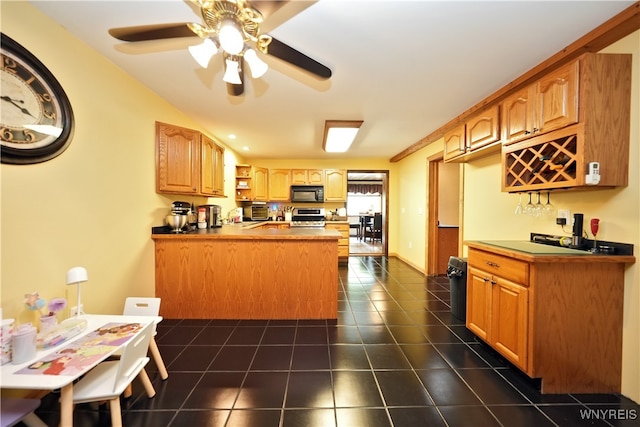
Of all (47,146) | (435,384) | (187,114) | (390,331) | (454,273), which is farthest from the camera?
(187,114)

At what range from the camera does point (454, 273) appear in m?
2.72

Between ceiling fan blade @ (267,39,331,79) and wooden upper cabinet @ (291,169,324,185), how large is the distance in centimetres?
396

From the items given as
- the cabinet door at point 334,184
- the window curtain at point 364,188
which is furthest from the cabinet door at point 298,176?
the window curtain at point 364,188

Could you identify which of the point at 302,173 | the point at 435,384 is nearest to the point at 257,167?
the point at 302,173

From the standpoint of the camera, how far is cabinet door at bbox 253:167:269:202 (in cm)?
539

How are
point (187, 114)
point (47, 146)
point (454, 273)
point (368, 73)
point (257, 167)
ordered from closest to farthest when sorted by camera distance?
1. point (47, 146)
2. point (368, 73)
3. point (454, 273)
4. point (187, 114)
5. point (257, 167)

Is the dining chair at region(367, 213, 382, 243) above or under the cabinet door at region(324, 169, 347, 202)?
under

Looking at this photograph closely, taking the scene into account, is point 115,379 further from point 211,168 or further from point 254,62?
point 211,168

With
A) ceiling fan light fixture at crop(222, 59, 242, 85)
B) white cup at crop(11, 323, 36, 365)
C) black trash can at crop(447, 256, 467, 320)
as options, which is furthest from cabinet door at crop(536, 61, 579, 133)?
white cup at crop(11, 323, 36, 365)

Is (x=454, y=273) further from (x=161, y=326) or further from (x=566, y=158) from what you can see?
(x=161, y=326)

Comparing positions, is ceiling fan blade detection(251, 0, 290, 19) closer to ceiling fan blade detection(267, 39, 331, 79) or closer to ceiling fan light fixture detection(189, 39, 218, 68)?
ceiling fan blade detection(267, 39, 331, 79)

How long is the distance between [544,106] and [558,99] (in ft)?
0.33

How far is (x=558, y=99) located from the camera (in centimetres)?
168

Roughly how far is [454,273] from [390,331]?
38.7 inches
